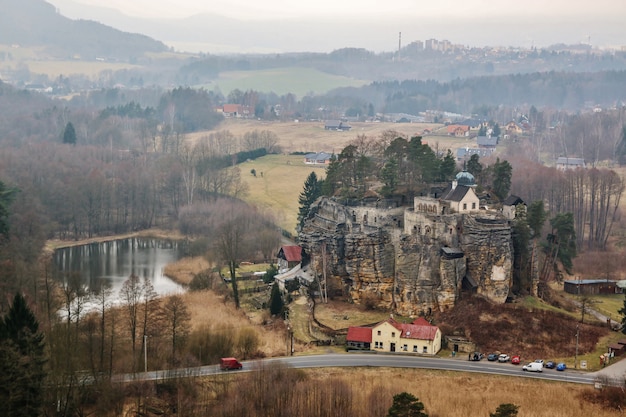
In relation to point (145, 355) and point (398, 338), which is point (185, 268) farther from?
point (398, 338)

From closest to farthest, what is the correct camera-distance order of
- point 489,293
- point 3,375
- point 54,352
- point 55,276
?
point 3,375 → point 54,352 → point 489,293 → point 55,276

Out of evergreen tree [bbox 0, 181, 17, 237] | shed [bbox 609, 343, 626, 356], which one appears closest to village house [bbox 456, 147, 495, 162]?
evergreen tree [bbox 0, 181, 17, 237]

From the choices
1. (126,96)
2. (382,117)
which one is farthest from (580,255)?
(126,96)

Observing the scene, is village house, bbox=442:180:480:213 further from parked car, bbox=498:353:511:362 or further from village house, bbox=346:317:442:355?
parked car, bbox=498:353:511:362

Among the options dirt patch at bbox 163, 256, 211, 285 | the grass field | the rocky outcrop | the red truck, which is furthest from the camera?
the grass field

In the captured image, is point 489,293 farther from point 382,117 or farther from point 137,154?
point 382,117

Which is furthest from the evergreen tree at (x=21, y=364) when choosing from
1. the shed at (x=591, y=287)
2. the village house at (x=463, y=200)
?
the shed at (x=591, y=287)

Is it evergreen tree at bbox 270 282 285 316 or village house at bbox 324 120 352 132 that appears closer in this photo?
evergreen tree at bbox 270 282 285 316
